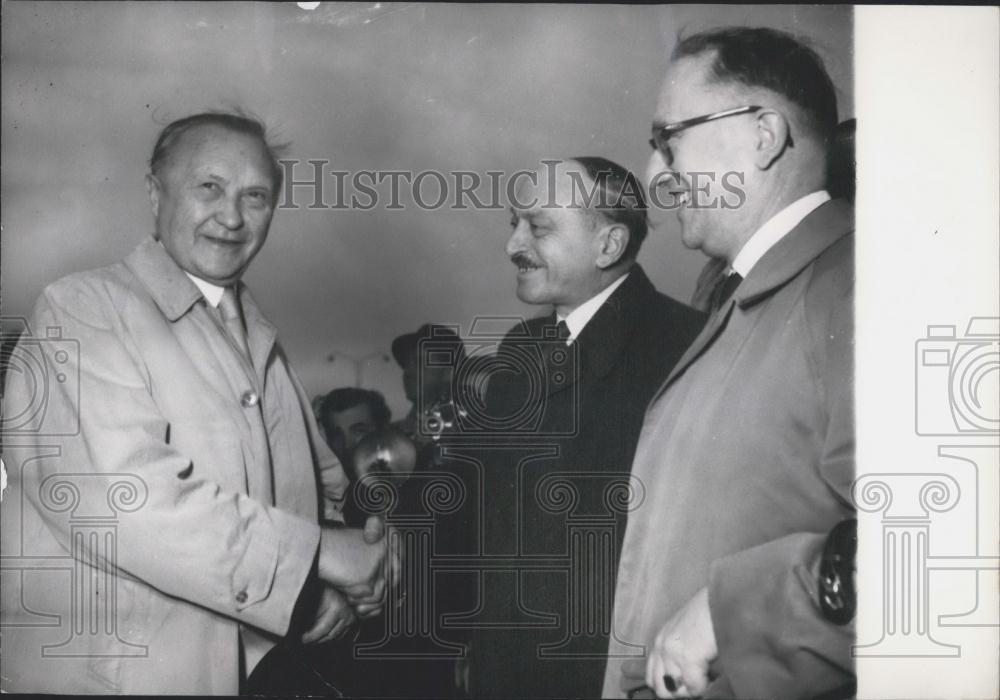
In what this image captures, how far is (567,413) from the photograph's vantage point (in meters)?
3.05

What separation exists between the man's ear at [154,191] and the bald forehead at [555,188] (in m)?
0.95

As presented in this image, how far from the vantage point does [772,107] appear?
3020 millimetres

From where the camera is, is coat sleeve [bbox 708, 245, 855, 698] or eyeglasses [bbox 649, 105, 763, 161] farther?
eyeglasses [bbox 649, 105, 763, 161]

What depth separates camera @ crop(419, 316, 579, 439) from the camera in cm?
305

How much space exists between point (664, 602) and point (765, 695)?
332 millimetres

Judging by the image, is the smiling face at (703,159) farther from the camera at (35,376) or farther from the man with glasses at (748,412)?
the camera at (35,376)

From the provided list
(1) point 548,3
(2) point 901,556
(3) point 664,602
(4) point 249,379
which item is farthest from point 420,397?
(2) point 901,556

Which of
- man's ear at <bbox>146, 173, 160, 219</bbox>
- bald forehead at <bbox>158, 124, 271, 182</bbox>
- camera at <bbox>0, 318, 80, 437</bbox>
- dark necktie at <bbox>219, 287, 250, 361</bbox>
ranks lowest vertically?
camera at <bbox>0, 318, 80, 437</bbox>

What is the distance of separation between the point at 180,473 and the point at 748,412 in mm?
1471

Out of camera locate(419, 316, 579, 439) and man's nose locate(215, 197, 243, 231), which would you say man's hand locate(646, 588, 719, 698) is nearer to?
camera locate(419, 316, 579, 439)

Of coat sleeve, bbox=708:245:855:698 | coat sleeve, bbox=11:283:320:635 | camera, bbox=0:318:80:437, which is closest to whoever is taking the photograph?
coat sleeve, bbox=708:245:855:698

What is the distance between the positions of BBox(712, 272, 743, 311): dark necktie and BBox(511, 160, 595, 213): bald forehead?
1.38 feet

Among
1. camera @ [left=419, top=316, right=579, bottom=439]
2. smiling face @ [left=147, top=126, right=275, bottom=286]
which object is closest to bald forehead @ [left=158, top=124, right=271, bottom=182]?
smiling face @ [left=147, top=126, right=275, bottom=286]

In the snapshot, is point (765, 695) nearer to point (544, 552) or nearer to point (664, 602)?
point (664, 602)
